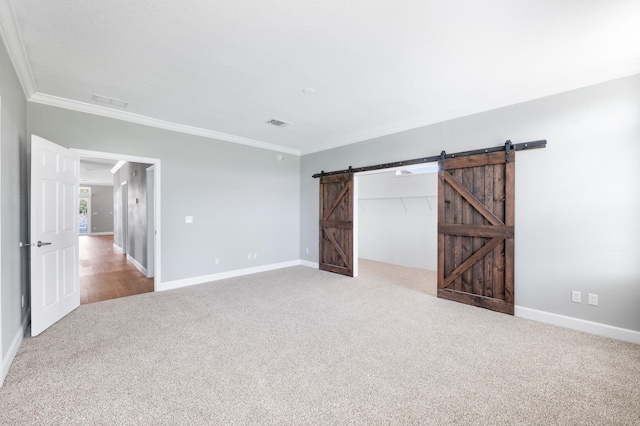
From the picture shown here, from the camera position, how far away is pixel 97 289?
475 cm

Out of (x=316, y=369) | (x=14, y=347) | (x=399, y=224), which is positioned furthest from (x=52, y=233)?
(x=399, y=224)

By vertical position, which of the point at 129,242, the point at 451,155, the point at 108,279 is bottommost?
the point at 108,279

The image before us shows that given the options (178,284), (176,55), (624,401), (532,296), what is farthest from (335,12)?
(178,284)

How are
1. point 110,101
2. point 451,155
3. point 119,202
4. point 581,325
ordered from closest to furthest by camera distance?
point 581,325
point 110,101
point 451,155
point 119,202

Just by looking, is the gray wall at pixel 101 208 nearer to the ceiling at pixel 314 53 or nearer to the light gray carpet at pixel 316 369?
the ceiling at pixel 314 53

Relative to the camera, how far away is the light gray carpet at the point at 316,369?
1812mm

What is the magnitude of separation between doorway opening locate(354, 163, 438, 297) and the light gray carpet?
2.35m

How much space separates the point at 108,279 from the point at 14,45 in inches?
172

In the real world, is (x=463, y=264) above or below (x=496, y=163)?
below

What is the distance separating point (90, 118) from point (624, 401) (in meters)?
6.34

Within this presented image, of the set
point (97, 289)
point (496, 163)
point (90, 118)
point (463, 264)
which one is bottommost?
point (97, 289)

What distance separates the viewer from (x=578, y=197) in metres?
3.12

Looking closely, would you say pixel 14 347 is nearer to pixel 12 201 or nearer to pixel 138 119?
pixel 12 201

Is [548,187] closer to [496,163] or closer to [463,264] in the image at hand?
[496,163]
